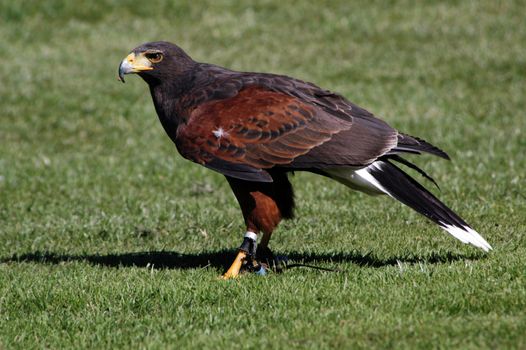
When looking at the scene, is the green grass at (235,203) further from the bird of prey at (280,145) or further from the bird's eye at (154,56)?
the bird's eye at (154,56)

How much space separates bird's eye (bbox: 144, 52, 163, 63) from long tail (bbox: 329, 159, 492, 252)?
1.88 meters

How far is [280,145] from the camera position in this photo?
24.3 feet

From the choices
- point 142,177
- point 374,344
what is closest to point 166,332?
point 374,344

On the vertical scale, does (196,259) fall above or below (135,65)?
below

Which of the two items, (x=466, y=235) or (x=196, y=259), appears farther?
(x=196, y=259)

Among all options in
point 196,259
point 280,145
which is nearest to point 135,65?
point 280,145

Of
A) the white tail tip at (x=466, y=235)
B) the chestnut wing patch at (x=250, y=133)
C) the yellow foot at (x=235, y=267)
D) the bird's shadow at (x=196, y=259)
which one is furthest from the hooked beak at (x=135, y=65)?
the white tail tip at (x=466, y=235)

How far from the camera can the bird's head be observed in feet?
26.4

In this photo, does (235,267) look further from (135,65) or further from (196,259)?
(135,65)

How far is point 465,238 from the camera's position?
23.1ft

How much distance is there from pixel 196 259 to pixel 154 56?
1893 millimetres

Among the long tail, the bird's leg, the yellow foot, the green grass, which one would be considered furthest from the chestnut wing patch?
the green grass

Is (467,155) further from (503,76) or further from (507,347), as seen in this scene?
(507,347)

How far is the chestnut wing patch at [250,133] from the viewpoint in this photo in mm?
7352
